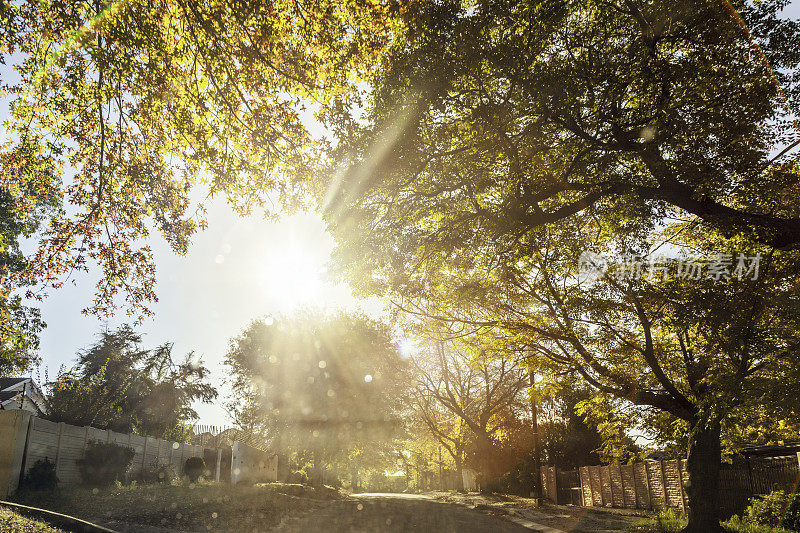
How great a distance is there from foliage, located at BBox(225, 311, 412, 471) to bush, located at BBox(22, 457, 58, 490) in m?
13.1

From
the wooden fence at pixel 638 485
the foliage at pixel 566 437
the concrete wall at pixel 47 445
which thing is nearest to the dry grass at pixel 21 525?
the concrete wall at pixel 47 445

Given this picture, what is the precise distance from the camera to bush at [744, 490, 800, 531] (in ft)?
34.1

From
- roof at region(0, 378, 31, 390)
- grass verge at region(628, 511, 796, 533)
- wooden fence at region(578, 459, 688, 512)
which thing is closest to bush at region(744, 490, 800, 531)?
grass verge at region(628, 511, 796, 533)

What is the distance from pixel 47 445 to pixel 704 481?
1858 centimetres

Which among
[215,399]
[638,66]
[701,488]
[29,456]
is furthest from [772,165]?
[215,399]

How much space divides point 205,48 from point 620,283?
35.9 feet

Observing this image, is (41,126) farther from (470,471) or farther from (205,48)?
(470,471)

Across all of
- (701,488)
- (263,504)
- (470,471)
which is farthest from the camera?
(470,471)

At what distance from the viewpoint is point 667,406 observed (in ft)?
40.9

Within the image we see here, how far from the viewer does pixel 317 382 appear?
1012 inches

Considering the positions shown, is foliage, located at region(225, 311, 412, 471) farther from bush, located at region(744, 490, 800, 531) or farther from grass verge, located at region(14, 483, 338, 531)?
bush, located at region(744, 490, 800, 531)

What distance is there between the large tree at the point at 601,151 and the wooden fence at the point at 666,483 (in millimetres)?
4553

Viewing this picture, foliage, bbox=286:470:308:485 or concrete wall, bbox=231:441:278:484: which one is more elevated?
concrete wall, bbox=231:441:278:484

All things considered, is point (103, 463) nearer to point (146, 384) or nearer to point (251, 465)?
point (251, 465)
